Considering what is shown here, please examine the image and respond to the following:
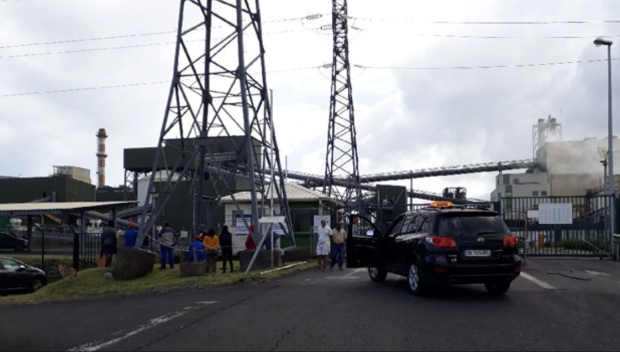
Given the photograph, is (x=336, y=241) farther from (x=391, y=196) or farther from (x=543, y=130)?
(x=543, y=130)

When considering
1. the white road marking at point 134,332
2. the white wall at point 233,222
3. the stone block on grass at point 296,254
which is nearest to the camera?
the white road marking at point 134,332

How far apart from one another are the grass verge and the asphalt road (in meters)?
1.47

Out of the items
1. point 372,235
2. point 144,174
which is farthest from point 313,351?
point 144,174

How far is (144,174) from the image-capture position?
67.6m

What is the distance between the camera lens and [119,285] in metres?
17.2

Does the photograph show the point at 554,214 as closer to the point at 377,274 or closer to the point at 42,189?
the point at 377,274

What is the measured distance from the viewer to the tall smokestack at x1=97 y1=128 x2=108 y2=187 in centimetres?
8294

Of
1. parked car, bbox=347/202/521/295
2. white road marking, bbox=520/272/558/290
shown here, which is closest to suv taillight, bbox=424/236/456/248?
parked car, bbox=347/202/521/295

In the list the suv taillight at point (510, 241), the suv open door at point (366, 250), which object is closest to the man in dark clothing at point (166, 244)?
the suv open door at point (366, 250)

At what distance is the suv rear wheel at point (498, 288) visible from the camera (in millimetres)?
11960

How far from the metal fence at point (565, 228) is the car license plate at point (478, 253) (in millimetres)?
11033

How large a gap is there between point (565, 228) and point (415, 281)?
12575 mm

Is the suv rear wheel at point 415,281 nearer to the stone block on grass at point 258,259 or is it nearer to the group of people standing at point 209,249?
the stone block on grass at point 258,259

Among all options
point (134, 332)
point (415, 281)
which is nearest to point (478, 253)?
point (415, 281)
